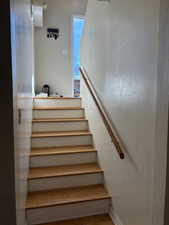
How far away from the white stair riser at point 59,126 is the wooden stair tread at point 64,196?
105 cm

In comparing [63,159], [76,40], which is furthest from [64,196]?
[76,40]

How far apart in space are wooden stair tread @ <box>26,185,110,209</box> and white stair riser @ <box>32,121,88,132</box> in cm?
105

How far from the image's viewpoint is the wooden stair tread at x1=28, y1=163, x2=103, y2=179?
2.26 m

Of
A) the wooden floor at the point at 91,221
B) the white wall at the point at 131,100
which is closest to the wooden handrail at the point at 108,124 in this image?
the white wall at the point at 131,100

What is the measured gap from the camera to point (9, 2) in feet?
3.61

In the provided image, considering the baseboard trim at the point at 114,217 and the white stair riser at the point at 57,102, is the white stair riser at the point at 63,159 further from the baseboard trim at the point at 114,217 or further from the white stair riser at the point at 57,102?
the white stair riser at the point at 57,102

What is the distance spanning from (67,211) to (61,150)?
0.81 m

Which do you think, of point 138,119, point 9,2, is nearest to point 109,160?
point 138,119

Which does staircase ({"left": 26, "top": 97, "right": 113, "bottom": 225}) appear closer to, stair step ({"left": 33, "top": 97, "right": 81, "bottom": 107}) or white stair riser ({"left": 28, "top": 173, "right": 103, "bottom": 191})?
white stair riser ({"left": 28, "top": 173, "right": 103, "bottom": 191})

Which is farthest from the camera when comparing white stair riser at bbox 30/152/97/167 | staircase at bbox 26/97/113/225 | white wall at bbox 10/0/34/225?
white stair riser at bbox 30/152/97/167

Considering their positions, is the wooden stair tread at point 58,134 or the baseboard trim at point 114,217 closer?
the baseboard trim at point 114,217

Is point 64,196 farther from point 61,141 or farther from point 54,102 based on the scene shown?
point 54,102

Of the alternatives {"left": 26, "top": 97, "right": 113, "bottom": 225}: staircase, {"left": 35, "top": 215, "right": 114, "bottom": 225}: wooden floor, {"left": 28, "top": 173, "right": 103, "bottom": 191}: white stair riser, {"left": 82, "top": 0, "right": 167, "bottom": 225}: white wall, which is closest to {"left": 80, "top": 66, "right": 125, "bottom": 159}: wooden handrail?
{"left": 82, "top": 0, "right": 167, "bottom": 225}: white wall

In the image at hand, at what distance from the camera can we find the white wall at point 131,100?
4.12 ft
